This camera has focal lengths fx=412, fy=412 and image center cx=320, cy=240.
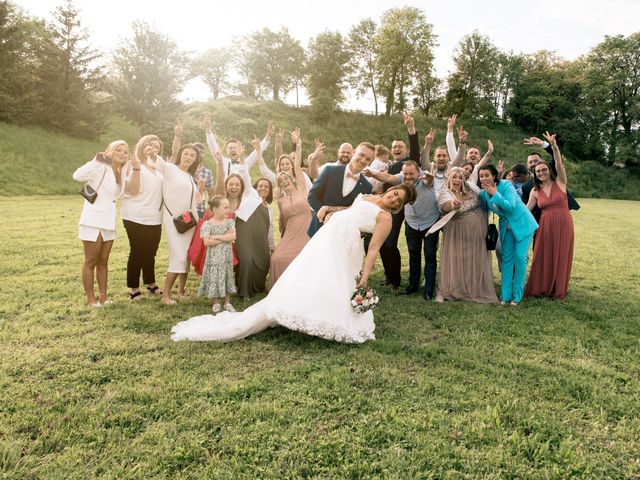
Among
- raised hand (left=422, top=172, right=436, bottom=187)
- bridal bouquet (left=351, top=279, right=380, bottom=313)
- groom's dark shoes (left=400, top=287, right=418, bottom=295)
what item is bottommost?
groom's dark shoes (left=400, top=287, right=418, bottom=295)

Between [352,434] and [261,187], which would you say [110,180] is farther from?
[352,434]

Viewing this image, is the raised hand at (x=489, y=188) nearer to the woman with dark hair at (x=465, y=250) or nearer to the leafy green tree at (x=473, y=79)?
the woman with dark hair at (x=465, y=250)

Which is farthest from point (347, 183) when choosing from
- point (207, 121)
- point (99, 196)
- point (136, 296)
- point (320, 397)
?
point (136, 296)

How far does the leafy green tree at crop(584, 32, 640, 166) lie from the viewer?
49344mm

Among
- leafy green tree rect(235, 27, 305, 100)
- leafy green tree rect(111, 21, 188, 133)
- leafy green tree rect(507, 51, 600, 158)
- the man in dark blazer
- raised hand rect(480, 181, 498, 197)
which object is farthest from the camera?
leafy green tree rect(507, 51, 600, 158)

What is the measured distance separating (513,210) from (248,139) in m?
29.4

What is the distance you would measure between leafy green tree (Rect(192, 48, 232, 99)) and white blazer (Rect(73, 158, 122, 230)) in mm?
61481

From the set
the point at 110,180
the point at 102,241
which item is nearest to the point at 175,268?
the point at 102,241

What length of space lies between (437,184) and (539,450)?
497 cm

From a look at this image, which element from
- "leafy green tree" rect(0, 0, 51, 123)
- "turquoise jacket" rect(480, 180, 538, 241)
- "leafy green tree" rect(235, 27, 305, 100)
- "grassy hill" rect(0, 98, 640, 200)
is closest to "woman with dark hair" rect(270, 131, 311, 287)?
"turquoise jacket" rect(480, 180, 538, 241)

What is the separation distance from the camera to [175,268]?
256 inches

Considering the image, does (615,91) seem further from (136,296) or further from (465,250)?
(136,296)

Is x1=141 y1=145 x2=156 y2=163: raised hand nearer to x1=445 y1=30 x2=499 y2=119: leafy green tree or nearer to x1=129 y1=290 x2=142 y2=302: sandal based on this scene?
x1=129 y1=290 x2=142 y2=302: sandal

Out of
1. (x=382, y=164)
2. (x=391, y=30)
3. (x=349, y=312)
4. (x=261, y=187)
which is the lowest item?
(x=349, y=312)
